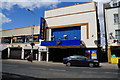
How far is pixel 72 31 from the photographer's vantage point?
23.9 metres

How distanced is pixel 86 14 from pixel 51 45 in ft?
28.7

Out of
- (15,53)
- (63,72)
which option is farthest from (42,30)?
(63,72)

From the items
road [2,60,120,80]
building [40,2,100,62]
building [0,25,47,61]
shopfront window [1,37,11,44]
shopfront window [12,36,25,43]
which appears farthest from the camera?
shopfront window [1,37,11,44]

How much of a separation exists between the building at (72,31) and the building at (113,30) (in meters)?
2.00

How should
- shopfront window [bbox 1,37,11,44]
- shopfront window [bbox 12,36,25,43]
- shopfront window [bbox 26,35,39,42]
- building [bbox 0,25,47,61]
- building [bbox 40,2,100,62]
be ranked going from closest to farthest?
building [bbox 40,2,100,62]
building [bbox 0,25,47,61]
shopfront window [bbox 26,35,39,42]
shopfront window [bbox 12,36,25,43]
shopfront window [bbox 1,37,11,44]

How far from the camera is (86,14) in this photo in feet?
74.0

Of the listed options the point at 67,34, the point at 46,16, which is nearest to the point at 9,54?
the point at 46,16

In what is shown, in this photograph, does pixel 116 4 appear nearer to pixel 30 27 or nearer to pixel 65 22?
pixel 65 22

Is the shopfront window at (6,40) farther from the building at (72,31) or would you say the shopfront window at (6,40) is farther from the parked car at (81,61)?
the parked car at (81,61)

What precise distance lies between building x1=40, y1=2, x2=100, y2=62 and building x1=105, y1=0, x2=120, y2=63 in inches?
78.7

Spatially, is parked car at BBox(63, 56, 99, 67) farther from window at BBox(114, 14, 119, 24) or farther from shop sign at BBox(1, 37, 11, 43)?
shop sign at BBox(1, 37, 11, 43)

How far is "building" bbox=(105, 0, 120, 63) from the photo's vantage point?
20.1 m

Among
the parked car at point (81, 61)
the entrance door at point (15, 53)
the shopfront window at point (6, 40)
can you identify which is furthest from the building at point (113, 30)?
the shopfront window at point (6, 40)

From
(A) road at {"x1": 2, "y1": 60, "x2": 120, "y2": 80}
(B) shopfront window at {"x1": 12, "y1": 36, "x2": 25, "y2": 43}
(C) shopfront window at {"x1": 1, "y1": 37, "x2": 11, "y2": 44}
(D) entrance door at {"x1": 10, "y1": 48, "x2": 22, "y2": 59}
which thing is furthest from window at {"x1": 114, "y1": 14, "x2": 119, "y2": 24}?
(C) shopfront window at {"x1": 1, "y1": 37, "x2": 11, "y2": 44}
